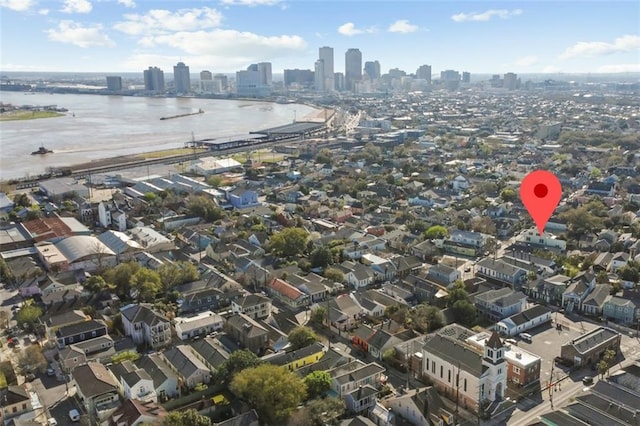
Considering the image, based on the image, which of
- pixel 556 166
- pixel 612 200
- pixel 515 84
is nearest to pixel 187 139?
pixel 556 166

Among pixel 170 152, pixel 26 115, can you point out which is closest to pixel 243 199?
pixel 170 152

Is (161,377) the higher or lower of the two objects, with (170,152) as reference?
lower

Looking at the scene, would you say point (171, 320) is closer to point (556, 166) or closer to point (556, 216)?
point (556, 216)

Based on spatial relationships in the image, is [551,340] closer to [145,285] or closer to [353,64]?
[145,285]

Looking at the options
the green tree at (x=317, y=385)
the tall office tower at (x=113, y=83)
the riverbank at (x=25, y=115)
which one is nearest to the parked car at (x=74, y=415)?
the green tree at (x=317, y=385)

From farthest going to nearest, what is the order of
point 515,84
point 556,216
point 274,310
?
point 515,84
point 556,216
point 274,310

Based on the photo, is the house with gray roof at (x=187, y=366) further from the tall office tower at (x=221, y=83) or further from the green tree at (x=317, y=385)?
the tall office tower at (x=221, y=83)

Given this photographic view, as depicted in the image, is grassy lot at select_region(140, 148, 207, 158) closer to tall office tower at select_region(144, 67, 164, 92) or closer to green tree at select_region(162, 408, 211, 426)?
green tree at select_region(162, 408, 211, 426)
